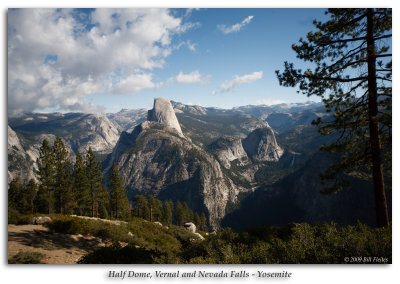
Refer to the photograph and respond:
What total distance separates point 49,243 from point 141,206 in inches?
1913

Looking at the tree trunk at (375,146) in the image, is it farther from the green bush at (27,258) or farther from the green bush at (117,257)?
the green bush at (27,258)

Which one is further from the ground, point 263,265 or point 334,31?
point 334,31

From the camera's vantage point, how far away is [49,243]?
1068 centimetres

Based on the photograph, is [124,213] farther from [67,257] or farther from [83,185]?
[67,257]

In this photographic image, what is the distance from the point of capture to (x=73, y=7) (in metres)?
10.3

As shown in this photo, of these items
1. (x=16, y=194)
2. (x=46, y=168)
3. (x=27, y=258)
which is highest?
(x=46, y=168)

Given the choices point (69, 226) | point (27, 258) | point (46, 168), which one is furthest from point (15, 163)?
point (27, 258)

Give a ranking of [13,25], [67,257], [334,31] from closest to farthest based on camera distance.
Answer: [334,31]
[67,257]
[13,25]

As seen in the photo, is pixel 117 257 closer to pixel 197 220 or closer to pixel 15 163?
pixel 15 163

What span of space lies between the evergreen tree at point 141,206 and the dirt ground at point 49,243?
3589cm

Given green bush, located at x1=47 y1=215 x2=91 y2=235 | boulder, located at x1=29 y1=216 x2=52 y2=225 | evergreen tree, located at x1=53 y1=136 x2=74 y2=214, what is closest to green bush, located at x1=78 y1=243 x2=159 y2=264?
green bush, located at x1=47 y1=215 x2=91 y2=235
